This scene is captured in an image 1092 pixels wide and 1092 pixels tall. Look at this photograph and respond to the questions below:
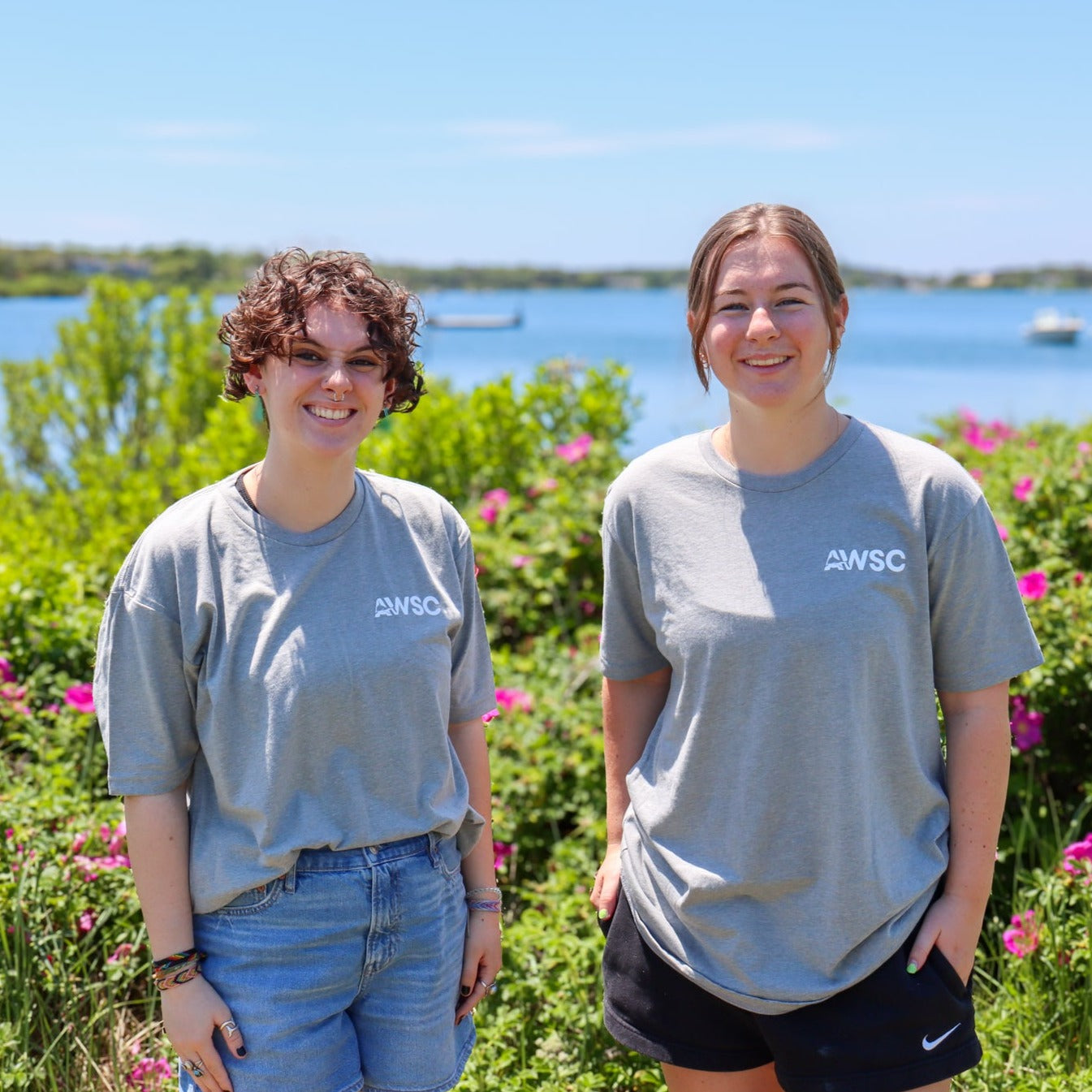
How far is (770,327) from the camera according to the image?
1.87 meters

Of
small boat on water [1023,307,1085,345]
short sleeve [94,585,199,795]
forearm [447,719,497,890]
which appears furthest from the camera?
small boat on water [1023,307,1085,345]

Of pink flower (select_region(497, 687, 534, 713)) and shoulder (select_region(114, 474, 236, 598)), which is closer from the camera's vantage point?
shoulder (select_region(114, 474, 236, 598))

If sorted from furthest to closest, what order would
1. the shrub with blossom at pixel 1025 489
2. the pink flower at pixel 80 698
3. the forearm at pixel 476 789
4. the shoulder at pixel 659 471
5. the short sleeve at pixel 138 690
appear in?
the shrub with blossom at pixel 1025 489, the pink flower at pixel 80 698, the forearm at pixel 476 789, the shoulder at pixel 659 471, the short sleeve at pixel 138 690

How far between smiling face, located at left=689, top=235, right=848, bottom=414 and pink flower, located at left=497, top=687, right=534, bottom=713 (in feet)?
7.16

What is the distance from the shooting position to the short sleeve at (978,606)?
183cm

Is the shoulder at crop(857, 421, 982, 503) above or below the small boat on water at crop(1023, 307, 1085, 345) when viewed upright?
below

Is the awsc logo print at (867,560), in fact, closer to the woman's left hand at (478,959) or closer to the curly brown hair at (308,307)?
the curly brown hair at (308,307)

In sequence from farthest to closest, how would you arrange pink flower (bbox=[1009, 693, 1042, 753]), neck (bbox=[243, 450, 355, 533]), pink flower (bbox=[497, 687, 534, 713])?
pink flower (bbox=[497, 687, 534, 713])
pink flower (bbox=[1009, 693, 1042, 753])
neck (bbox=[243, 450, 355, 533])

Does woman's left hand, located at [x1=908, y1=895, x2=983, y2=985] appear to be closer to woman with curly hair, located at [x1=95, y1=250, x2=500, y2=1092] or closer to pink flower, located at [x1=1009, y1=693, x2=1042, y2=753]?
woman with curly hair, located at [x1=95, y1=250, x2=500, y2=1092]

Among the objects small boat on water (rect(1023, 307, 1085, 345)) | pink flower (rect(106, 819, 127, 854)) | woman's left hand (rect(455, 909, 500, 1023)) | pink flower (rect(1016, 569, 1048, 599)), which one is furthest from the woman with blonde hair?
small boat on water (rect(1023, 307, 1085, 345))

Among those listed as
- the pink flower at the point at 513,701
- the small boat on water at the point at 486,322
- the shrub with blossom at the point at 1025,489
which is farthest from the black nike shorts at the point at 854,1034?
the small boat on water at the point at 486,322

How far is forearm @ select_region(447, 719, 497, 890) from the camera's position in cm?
214

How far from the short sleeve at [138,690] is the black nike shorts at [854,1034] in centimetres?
94

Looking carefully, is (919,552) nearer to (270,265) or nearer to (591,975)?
(270,265)
